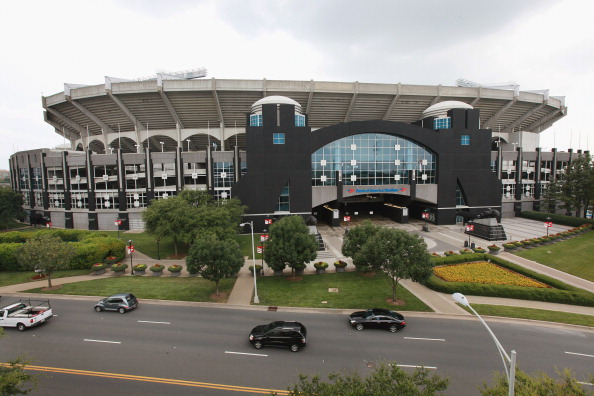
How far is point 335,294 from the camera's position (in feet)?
76.8

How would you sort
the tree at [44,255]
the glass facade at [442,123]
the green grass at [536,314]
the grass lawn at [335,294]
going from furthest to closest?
the glass facade at [442,123] → the tree at [44,255] → the grass lawn at [335,294] → the green grass at [536,314]

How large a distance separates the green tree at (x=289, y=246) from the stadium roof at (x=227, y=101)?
3448 cm

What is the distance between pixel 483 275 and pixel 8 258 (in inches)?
1945

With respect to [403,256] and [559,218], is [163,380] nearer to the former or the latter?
[403,256]

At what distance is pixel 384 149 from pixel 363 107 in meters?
15.3

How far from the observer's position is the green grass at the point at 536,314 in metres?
18.9

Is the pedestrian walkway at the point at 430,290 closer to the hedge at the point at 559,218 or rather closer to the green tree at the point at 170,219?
the hedge at the point at 559,218

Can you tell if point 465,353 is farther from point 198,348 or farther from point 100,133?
point 100,133

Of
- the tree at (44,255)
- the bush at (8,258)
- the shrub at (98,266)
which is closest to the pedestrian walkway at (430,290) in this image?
the shrub at (98,266)

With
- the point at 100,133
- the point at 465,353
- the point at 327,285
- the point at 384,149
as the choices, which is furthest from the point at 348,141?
the point at 100,133

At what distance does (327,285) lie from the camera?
25.3 metres

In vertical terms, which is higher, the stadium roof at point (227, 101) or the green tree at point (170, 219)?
the stadium roof at point (227, 101)

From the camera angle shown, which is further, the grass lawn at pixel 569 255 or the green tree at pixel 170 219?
the green tree at pixel 170 219

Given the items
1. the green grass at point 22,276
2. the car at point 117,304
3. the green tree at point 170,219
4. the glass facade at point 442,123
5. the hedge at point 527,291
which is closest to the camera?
the car at point 117,304
